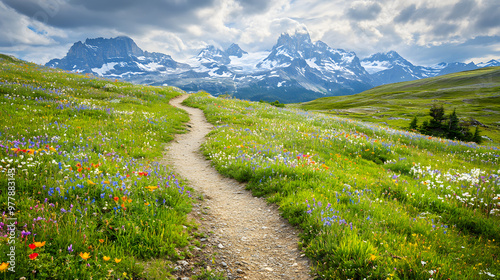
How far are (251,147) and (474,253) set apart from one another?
8066 mm

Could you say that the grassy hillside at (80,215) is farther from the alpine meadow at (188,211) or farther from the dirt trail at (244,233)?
the dirt trail at (244,233)

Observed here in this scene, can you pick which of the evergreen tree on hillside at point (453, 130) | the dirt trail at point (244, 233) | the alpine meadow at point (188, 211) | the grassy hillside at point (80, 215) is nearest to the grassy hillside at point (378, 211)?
the alpine meadow at point (188, 211)

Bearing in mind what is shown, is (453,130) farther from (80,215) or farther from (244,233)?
(80,215)

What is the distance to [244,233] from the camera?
5.66 metres

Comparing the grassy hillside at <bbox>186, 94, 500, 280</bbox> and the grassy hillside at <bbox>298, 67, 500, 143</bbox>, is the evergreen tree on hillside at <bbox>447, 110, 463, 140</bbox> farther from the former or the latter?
the grassy hillside at <bbox>186, 94, 500, 280</bbox>

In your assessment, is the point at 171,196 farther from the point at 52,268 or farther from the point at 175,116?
the point at 175,116

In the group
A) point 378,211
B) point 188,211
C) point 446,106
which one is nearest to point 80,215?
point 188,211

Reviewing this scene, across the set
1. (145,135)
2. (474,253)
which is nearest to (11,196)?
(145,135)

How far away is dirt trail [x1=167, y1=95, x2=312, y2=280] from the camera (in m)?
4.43

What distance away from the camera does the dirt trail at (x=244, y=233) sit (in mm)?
4434

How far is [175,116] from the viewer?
1881 cm

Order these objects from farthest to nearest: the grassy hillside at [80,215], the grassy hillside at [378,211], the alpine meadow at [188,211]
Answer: the grassy hillside at [378,211] → the alpine meadow at [188,211] → the grassy hillside at [80,215]

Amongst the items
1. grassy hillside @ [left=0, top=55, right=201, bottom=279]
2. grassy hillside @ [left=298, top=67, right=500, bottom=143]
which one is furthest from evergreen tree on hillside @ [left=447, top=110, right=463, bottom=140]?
grassy hillside @ [left=0, top=55, right=201, bottom=279]

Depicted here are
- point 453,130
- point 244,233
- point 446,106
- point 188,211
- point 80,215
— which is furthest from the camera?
point 446,106
